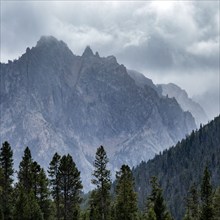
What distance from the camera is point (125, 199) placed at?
90.0 meters

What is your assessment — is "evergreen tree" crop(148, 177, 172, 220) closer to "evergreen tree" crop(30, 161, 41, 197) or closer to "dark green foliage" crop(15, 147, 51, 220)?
"dark green foliage" crop(15, 147, 51, 220)

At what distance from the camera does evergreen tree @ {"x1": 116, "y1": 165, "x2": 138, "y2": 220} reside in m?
88.4

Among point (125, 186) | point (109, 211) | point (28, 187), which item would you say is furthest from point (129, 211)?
point (28, 187)

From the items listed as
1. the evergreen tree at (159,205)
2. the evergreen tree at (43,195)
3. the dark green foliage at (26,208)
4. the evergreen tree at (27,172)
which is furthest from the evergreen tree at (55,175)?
the evergreen tree at (159,205)

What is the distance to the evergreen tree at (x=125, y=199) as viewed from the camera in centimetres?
8844

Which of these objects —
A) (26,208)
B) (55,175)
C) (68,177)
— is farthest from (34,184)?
(26,208)

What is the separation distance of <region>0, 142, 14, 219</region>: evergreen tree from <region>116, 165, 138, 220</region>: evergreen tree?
18.9 metres

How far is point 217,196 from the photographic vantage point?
102m

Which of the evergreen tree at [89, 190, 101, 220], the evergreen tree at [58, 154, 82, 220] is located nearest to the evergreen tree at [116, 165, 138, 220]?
the evergreen tree at [89, 190, 101, 220]

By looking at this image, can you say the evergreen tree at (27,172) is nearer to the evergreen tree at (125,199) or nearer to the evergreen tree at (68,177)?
the evergreen tree at (68,177)

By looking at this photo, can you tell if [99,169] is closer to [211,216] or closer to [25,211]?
[25,211]

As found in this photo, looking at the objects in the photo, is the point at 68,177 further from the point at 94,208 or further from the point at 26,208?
the point at 26,208

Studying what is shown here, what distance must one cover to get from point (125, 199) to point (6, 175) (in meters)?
21.2

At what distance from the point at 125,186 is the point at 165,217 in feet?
39.0
